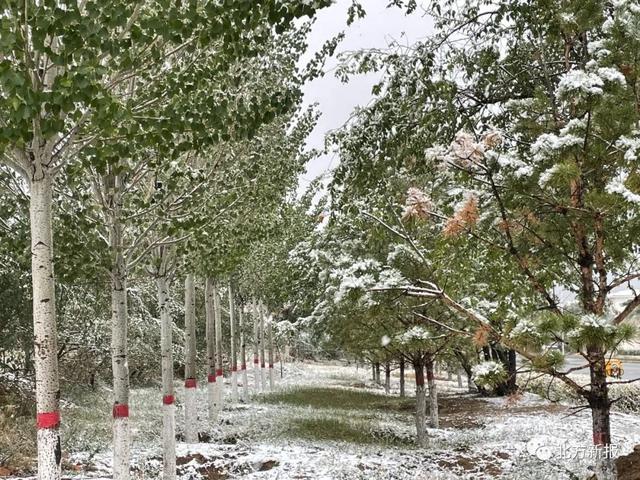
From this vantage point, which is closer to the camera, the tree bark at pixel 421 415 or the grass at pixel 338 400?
the tree bark at pixel 421 415

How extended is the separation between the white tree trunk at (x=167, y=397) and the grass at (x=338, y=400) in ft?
41.3

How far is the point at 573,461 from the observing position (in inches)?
430

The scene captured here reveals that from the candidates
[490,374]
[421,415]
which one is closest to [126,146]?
[490,374]

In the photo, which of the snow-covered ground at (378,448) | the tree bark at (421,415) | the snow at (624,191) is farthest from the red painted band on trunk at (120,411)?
the tree bark at (421,415)

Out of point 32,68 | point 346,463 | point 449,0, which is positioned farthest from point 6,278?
point 449,0

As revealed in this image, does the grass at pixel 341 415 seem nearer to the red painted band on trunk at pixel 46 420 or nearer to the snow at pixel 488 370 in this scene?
the snow at pixel 488 370

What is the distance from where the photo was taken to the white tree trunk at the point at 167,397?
9.61 meters

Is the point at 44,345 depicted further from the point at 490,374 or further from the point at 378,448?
the point at 378,448

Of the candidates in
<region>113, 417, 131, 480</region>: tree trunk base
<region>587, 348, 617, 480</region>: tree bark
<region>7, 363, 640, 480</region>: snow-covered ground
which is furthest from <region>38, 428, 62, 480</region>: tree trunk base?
<region>587, 348, 617, 480</region>: tree bark

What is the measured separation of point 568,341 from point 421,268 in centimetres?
787

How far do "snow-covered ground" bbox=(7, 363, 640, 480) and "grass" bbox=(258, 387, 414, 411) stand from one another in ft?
8.54

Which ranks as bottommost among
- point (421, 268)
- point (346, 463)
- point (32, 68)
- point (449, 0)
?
point (346, 463)

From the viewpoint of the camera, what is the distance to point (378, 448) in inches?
544

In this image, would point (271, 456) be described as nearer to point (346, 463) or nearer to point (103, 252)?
point (346, 463)
